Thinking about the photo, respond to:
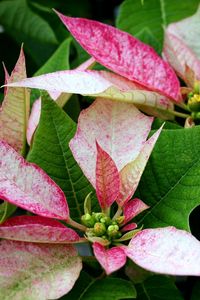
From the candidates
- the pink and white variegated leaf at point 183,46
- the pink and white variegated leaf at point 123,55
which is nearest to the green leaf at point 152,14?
the pink and white variegated leaf at point 183,46

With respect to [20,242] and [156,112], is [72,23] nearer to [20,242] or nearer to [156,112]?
[156,112]

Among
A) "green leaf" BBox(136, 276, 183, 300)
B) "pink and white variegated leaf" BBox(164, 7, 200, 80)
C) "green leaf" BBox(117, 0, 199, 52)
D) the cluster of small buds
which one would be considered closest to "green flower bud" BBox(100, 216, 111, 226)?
the cluster of small buds

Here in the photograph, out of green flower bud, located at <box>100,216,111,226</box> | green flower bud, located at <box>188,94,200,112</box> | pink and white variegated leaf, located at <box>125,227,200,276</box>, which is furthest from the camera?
green flower bud, located at <box>188,94,200,112</box>

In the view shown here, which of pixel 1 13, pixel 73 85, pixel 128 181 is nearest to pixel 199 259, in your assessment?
pixel 128 181

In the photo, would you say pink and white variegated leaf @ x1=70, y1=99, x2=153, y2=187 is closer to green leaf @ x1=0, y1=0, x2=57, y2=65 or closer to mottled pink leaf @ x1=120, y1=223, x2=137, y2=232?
mottled pink leaf @ x1=120, y1=223, x2=137, y2=232

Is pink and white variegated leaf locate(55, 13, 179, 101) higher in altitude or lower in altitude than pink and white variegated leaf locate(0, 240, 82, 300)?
higher

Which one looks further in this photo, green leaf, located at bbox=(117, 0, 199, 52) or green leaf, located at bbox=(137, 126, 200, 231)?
green leaf, located at bbox=(117, 0, 199, 52)
